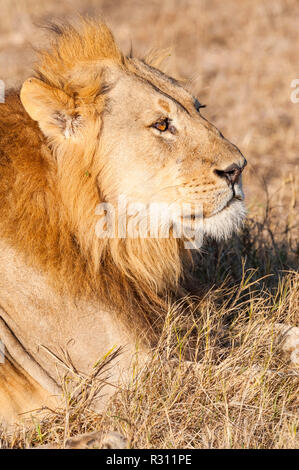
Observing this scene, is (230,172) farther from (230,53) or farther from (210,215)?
(230,53)

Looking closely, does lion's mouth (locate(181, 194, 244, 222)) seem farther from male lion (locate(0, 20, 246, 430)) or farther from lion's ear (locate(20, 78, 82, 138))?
lion's ear (locate(20, 78, 82, 138))

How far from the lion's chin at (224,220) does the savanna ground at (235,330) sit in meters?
0.48

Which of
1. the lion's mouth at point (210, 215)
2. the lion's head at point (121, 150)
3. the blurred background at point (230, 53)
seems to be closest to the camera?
the lion's head at point (121, 150)

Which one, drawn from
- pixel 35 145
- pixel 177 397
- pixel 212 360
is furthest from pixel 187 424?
pixel 35 145

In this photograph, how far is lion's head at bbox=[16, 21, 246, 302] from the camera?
3434mm

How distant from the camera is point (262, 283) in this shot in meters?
4.81

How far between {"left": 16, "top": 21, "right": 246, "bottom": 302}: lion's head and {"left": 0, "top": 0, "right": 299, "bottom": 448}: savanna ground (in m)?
0.44

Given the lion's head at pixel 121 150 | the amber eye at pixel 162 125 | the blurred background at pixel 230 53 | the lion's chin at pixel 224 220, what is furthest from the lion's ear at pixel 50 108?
the blurred background at pixel 230 53

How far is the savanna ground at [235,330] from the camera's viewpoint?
333 cm

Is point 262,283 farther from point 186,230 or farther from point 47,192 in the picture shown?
point 47,192

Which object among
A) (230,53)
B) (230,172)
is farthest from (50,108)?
(230,53)

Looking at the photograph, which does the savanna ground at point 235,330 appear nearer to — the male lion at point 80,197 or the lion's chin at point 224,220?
the male lion at point 80,197
